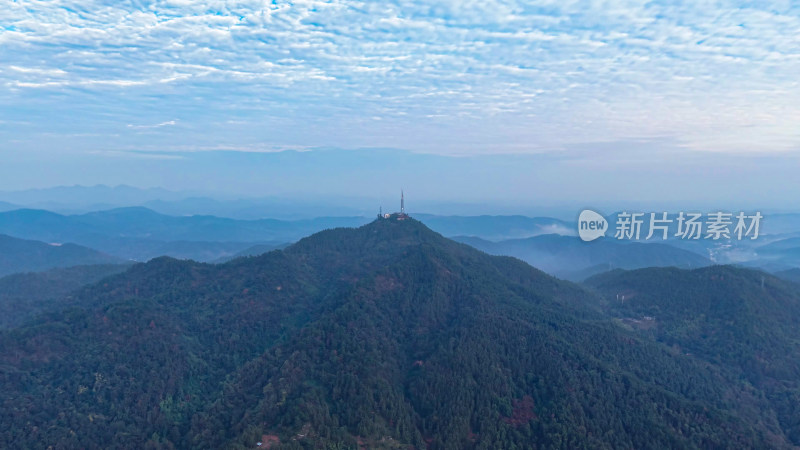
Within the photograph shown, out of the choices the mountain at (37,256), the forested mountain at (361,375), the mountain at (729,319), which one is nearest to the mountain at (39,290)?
the forested mountain at (361,375)

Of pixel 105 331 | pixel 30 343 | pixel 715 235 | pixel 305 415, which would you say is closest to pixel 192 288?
pixel 105 331

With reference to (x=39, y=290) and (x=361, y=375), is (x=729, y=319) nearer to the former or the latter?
(x=361, y=375)

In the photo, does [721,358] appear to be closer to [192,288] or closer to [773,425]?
[773,425]

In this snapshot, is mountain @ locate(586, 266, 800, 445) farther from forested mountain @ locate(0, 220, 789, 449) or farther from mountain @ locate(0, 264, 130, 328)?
mountain @ locate(0, 264, 130, 328)

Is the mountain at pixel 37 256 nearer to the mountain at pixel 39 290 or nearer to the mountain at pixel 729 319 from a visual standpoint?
the mountain at pixel 39 290

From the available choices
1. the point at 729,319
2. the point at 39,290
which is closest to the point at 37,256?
the point at 39,290

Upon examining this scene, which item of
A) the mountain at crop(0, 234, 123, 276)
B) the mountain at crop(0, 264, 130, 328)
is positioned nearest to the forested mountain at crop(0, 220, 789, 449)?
the mountain at crop(0, 264, 130, 328)
